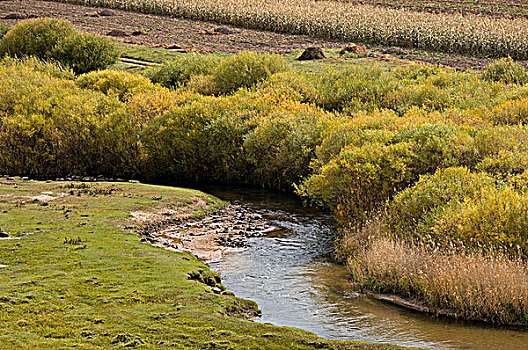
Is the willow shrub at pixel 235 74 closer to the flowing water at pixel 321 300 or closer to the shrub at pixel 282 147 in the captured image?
the shrub at pixel 282 147

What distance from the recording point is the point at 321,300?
15.7 metres

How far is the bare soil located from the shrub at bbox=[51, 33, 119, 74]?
1043 cm

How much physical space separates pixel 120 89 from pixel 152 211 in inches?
732

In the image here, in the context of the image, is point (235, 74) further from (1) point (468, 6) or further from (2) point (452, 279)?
(1) point (468, 6)

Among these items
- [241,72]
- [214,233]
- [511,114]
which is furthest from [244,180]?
[511,114]

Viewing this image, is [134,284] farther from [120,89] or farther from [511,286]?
[120,89]

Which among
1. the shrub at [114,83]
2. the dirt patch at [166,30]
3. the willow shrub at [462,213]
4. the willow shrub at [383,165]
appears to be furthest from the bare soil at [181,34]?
the willow shrub at [462,213]

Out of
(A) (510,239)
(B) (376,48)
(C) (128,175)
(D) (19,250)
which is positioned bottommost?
(C) (128,175)

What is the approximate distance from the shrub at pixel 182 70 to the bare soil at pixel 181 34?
14.1m

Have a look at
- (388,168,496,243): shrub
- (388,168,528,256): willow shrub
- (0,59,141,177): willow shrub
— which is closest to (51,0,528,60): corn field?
(0,59,141,177): willow shrub

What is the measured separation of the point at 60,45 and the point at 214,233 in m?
34.4

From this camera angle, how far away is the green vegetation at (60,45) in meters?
50.4

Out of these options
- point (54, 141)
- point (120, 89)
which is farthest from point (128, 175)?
point (120, 89)

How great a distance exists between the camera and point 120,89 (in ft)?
129
